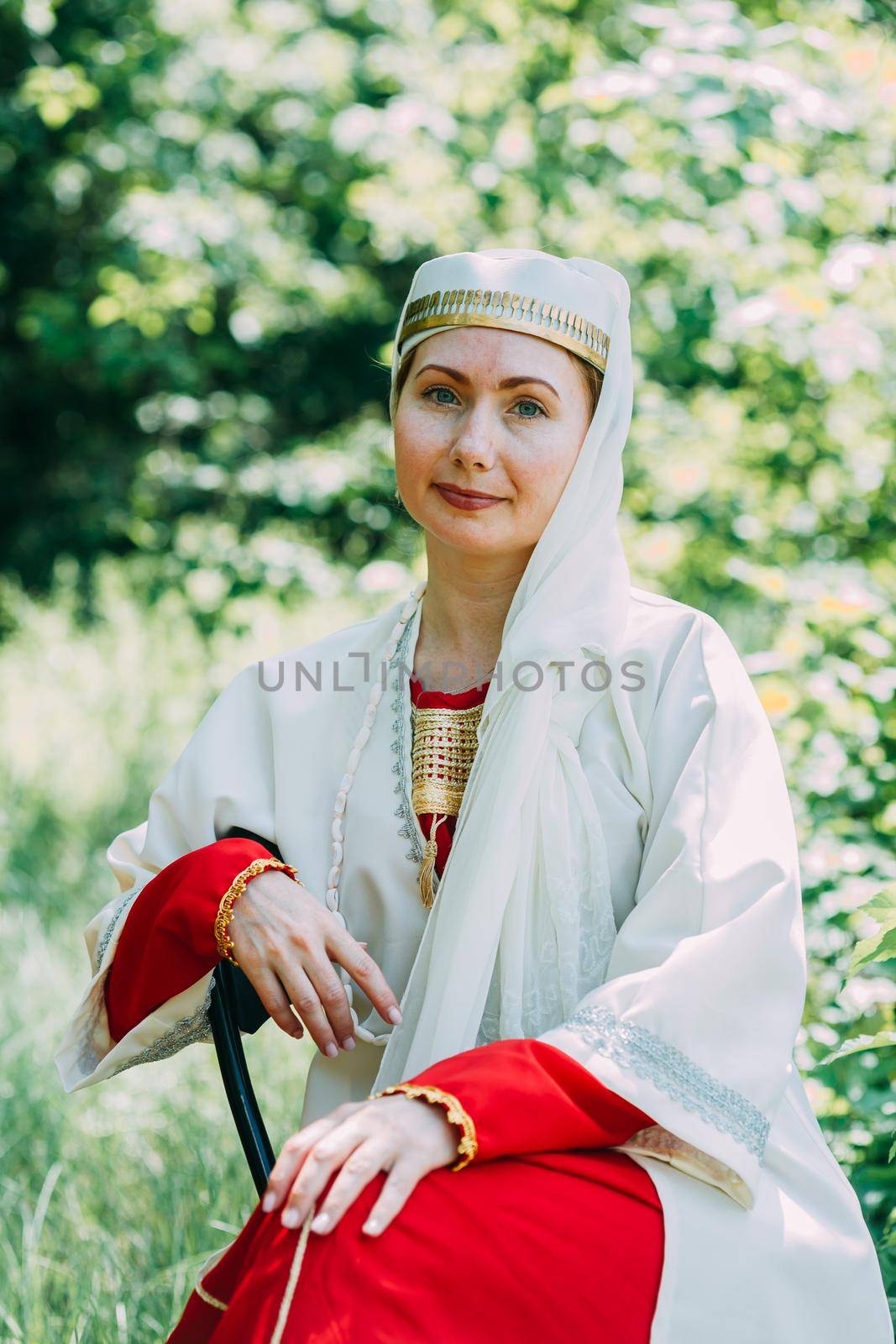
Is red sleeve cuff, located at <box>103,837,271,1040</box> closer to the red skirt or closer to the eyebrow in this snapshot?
the red skirt

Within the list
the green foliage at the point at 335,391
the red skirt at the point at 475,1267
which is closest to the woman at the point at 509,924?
the red skirt at the point at 475,1267

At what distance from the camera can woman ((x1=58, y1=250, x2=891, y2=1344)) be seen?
4.32 feet

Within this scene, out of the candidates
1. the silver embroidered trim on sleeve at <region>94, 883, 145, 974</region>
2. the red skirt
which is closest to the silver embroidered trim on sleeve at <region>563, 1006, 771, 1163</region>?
the red skirt

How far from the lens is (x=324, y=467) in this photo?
5730mm

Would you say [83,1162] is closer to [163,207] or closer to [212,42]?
[163,207]

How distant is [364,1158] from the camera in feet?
4.24

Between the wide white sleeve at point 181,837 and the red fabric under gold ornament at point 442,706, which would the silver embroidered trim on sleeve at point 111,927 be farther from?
the red fabric under gold ornament at point 442,706

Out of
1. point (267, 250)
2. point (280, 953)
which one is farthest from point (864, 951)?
point (267, 250)

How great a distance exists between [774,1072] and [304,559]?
401 centimetres

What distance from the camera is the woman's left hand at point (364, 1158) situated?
127cm

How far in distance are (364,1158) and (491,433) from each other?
920 millimetres

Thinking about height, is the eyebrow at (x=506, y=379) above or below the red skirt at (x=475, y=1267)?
above

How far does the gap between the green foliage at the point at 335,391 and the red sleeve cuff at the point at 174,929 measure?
0.80 meters

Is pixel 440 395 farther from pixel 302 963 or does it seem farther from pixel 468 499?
pixel 302 963
